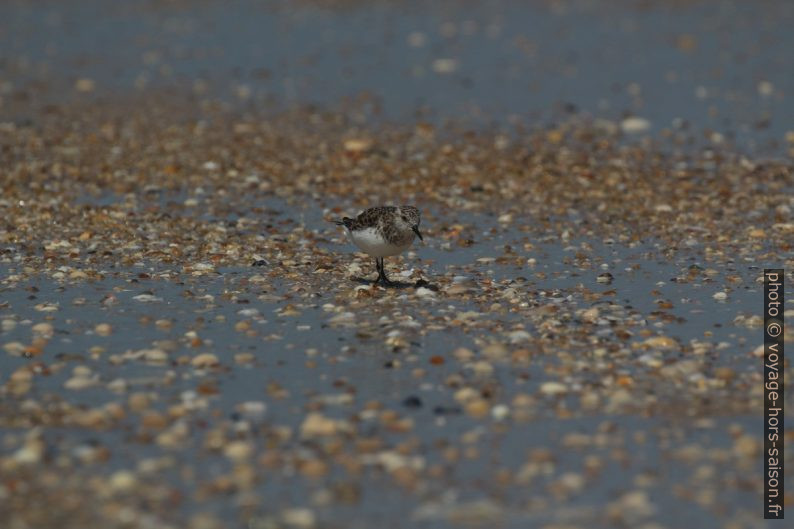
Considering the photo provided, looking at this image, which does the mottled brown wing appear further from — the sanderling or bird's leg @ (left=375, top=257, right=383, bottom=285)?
bird's leg @ (left=375, top=257, right=383, bottom=285)

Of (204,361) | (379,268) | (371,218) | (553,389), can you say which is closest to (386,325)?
(371,218)

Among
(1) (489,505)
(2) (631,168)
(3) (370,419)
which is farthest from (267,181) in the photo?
(1) (489,505)

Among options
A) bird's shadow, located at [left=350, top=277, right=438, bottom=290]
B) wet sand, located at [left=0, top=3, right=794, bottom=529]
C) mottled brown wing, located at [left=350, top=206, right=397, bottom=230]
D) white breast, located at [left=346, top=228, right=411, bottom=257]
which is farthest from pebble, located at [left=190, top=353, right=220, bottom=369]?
bird's shadow, located at [left=350, top=277, right=438, bottom=290]

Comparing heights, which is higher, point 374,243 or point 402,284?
point 374,243

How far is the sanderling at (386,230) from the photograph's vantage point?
14719 mm

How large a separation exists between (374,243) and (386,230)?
0.23 meters

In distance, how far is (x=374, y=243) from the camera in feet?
48.6

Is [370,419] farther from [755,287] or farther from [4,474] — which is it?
[755,287]

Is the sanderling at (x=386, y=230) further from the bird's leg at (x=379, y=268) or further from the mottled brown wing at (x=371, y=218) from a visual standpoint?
the bird's leg at (x=379, y=268)

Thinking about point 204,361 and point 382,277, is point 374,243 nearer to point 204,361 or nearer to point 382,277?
point 382,277

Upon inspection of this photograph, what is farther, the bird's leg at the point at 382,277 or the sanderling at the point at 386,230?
the bird's leg at the point at 382,277

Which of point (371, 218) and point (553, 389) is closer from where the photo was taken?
point (553, 389)

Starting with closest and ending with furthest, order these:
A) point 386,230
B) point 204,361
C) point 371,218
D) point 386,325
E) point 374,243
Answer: point 204,361, point 386,325, point 386,230, point 374,243, point 371,218

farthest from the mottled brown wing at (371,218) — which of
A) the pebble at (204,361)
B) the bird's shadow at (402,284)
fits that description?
the pebble at (204,361)
